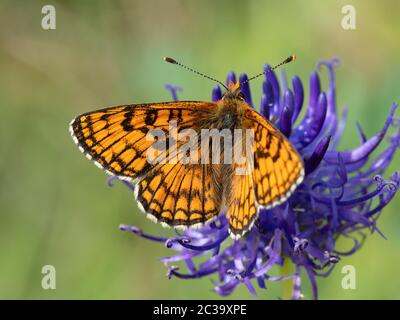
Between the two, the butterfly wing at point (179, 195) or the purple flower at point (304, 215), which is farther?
the purple flower at point (304, 215)

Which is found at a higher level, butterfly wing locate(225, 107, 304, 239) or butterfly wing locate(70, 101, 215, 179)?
butterfly wing locate(70, 101, 215, 179)

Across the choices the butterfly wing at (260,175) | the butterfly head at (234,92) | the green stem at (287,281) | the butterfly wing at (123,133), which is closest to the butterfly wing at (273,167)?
the butterfly wing at (260,175)

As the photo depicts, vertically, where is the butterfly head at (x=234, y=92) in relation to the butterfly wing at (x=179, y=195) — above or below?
above

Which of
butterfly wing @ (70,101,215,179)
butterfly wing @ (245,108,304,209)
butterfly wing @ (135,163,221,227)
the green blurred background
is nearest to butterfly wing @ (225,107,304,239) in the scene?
butterfly wing @ (245,108,304,209)

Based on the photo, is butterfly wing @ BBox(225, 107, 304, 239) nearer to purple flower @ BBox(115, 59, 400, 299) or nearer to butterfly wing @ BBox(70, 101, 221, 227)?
butterfly wing @ BBox(70, 101, 221, 227)

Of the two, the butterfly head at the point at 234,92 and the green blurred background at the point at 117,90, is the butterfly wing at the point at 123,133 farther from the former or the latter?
the green blurred background at the point at 117,90

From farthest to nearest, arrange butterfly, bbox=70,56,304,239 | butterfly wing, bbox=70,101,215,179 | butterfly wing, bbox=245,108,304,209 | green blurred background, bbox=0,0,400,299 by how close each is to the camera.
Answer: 1. green blurred background, bbox=0,0,400,299
2. butterfly wing, bbox=70,101,215,179
3. butterfly, bbox=70,56,304,239
4. butterfly wing, bbox=245,108,304,209
